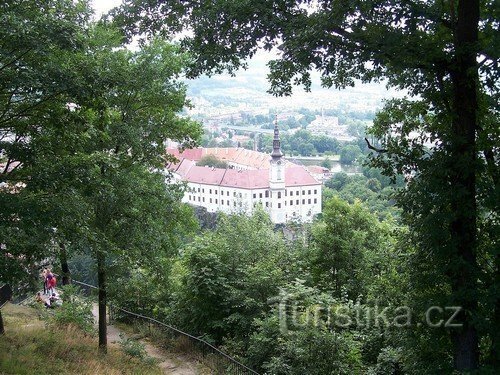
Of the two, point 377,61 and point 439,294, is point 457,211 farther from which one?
point 377,61

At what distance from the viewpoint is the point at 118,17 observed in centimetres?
816

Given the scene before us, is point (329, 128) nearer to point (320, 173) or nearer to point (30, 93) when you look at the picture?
point (320, 173)

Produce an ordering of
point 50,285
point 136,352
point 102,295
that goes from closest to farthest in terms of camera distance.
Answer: point 102,295 < point 136,352 < point 50,285

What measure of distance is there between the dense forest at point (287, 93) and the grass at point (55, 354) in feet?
5.00

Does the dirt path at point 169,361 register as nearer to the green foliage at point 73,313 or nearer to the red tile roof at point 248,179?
the green foliage at point 73,313

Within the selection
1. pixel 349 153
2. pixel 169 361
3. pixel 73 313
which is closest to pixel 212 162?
pixel 349 153

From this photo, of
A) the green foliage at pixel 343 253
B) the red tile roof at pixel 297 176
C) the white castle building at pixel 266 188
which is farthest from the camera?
the red tile roof at pixel 297 176

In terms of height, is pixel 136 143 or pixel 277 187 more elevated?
pixel 136 143

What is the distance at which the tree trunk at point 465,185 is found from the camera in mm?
6414

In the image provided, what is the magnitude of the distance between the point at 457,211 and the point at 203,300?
398 inches

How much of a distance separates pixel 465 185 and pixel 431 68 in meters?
1.68

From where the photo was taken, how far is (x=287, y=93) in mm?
8102

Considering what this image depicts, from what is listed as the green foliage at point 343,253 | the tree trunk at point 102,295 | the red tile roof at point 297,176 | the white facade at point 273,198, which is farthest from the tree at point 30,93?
the red tile roof at point 297,176

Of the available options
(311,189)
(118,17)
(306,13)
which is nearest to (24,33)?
(118,17)
